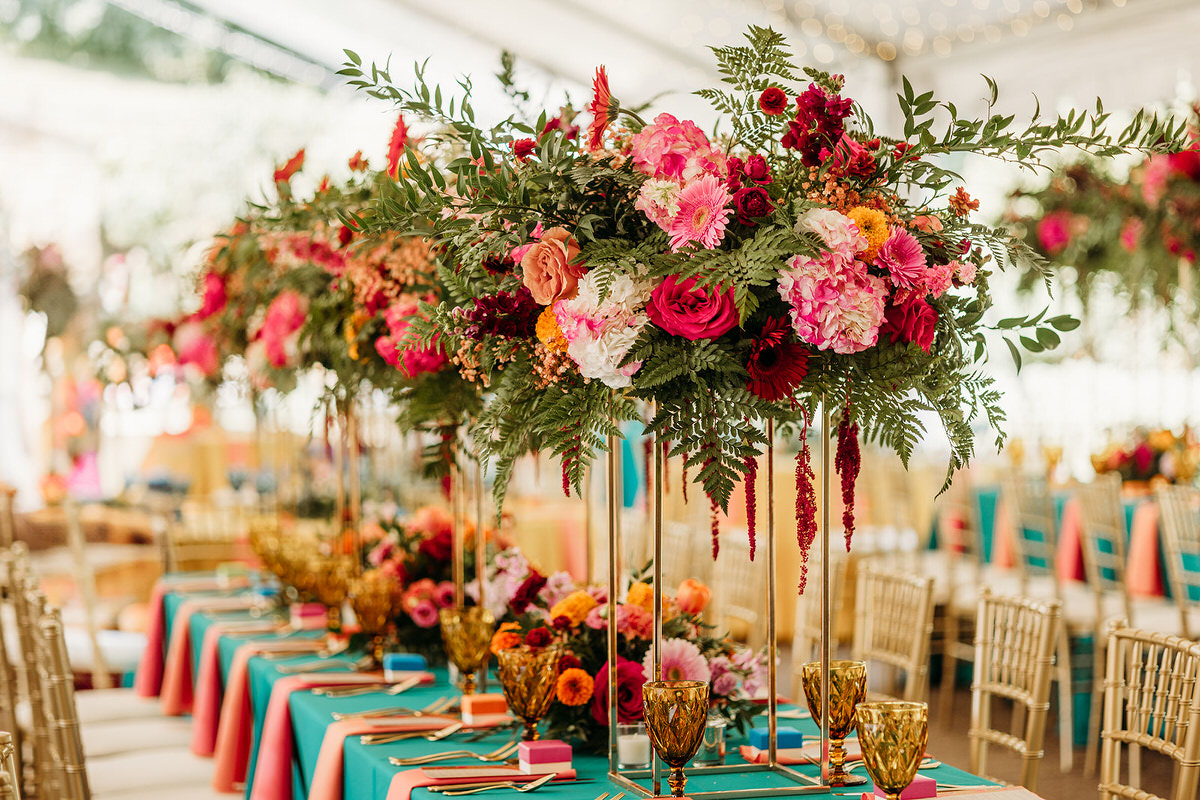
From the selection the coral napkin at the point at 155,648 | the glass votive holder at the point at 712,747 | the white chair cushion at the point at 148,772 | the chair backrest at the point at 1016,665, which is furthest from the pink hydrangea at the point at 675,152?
the coral napkin at the point at 155,648

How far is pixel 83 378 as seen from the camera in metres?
11.6

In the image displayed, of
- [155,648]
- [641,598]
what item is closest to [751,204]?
[641,598]

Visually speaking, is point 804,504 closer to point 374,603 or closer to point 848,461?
point 848,461

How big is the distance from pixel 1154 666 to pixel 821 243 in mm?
1031

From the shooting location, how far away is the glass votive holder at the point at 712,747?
2039 millimetres

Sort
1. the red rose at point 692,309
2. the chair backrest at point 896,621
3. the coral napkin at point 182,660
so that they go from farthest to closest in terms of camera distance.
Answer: the coral napkin at point 182,660
the chair backrest at point 896,621
the red rose at point 692,309

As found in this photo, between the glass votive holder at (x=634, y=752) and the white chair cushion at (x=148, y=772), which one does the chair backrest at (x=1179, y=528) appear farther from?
the white chair cushion at (x=148, y=772)

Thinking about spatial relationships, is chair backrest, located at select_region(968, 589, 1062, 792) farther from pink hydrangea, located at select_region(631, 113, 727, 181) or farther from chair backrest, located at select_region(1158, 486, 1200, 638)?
chair backrest, located at select_region(1158, 486, 1200, 638)

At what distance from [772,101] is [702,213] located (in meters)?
0.20

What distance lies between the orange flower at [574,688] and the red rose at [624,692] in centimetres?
2

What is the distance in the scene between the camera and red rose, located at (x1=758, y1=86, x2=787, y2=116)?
1680mm

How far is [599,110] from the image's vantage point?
5.85ft

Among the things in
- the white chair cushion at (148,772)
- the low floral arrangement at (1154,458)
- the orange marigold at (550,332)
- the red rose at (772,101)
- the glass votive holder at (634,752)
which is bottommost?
the white chair cushion at (148,772)

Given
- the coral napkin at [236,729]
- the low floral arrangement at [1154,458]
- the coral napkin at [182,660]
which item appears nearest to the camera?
the coral napkin at [236,729]
